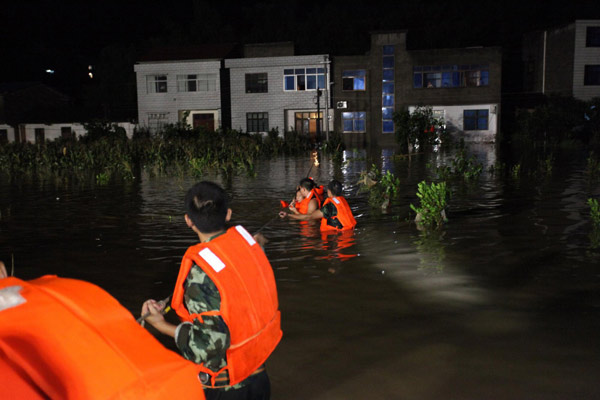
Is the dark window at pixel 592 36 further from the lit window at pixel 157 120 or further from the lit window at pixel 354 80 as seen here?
the lit window at pixel 157 120

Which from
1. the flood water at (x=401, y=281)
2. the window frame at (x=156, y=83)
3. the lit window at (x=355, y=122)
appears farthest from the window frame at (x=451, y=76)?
the flood water at (x=401, y=281)

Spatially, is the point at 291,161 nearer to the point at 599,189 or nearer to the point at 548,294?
the point at 599,189

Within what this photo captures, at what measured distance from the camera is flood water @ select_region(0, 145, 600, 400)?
4.74 metres

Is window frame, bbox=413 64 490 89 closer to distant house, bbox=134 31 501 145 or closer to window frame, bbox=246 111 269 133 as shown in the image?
distant house, bbox=134 31 501 145

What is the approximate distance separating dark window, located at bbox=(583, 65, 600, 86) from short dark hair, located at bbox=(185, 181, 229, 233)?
46323 mm

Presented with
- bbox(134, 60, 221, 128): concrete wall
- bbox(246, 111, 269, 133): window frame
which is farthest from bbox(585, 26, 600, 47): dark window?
bbox(134, 60, 221, 128): concrete wall

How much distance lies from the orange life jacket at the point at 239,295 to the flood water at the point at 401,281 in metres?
1.66

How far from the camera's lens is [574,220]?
11000mm

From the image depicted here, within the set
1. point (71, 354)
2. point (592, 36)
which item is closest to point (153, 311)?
point (71, 354)

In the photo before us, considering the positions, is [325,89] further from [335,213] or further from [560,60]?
[335,213]

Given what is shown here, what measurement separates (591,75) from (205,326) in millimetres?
47139

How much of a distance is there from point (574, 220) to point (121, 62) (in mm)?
61337

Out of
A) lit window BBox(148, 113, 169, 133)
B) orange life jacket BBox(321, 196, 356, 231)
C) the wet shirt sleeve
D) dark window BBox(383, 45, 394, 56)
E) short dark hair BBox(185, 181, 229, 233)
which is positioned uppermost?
dark window BBox(383, 45, 394, 56)

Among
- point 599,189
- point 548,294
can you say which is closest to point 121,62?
point 599,189
